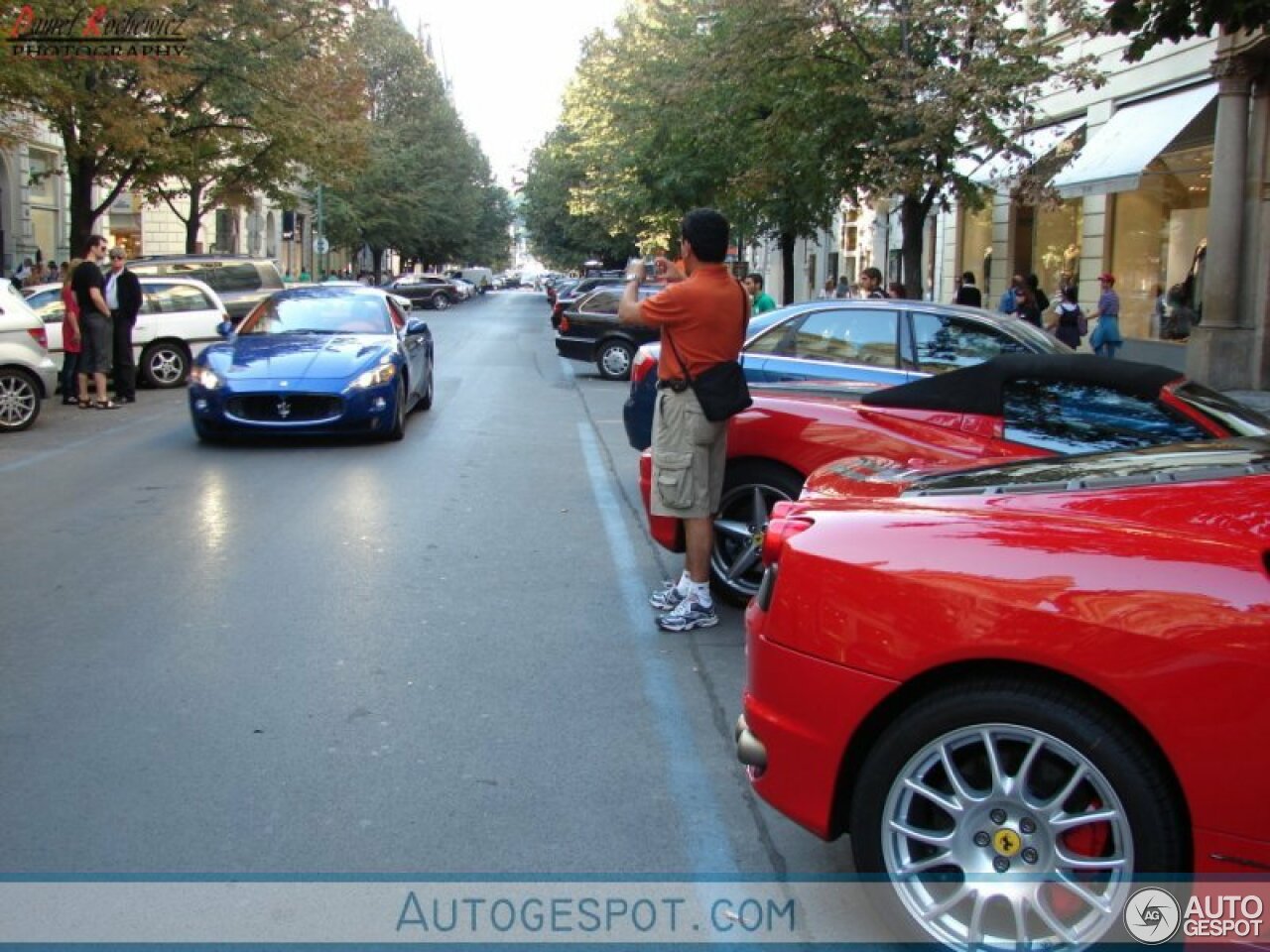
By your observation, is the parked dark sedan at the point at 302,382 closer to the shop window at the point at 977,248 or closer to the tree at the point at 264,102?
the tree at the point at 264,102

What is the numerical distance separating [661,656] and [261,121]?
2334 cm

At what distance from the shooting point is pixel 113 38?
21.9 m

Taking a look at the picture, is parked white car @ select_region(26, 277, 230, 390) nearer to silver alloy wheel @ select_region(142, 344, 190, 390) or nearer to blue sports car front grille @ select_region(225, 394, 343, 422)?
silver alloy wheel @ select_region(142, 344, 190, 390)

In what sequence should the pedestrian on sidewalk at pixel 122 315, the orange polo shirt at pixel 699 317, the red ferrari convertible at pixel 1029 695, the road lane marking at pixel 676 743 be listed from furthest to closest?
the pedestrian on sidewalk at pixel 122 315 → the orange polo shirt at pixel 699 317 → the road lane marking at pixel 676 743 → the red ferrari convertible at pixel 1029 695

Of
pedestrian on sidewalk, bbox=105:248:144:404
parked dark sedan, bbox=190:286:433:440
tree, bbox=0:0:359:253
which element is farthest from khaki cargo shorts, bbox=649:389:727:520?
tree, bbox=0:0:359:253

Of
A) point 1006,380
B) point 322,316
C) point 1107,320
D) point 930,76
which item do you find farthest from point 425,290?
point 1006,380

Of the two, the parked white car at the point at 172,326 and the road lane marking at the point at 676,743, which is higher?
the parked white car at the point at 172,326

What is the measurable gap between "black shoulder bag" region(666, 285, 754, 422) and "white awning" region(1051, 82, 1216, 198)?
13721 mm

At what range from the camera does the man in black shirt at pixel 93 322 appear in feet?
49.4

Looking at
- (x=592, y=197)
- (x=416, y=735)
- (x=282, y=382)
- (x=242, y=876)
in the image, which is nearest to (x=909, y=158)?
(x=282, y=382)

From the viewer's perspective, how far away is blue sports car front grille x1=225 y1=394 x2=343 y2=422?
1179cm

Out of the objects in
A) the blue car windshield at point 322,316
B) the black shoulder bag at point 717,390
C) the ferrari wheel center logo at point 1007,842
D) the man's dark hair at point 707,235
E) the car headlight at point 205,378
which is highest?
the man's dark hair at point 707,235

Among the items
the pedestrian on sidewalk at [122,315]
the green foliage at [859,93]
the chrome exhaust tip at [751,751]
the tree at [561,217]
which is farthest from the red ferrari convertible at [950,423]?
the tree at [561,217]

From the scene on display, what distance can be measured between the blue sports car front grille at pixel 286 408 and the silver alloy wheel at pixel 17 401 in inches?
124
